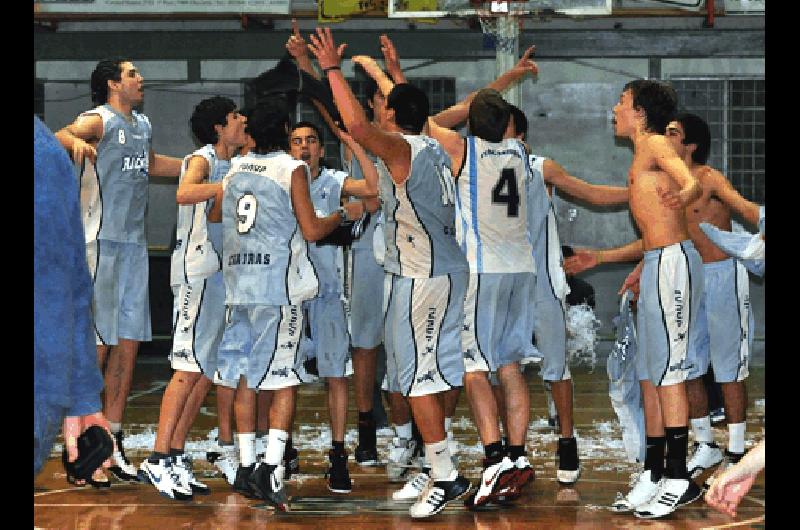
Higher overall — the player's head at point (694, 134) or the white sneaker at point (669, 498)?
the player's head at point (694, 134)

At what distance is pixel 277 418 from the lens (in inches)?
257

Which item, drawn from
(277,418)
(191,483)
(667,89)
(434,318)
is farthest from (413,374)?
(667,89)

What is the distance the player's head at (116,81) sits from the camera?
7.64 meters

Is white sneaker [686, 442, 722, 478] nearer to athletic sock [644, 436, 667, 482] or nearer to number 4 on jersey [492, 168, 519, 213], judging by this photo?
athletic sock [644, 436, 667, 482]

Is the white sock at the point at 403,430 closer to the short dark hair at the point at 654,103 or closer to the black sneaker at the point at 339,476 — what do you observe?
the black sneaker at the point at 339,476

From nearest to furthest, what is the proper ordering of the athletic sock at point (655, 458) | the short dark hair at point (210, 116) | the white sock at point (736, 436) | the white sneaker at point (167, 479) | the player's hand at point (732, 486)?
the player's hand at point (732, 486) < the athletic sock at point (655, 458) < the white sneaker at point (167, 479) < the short dark hair at point (210, 116) < the white sock at point (736, 436)

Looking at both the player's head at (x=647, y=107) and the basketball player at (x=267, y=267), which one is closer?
the basketball player at (x=267, y=267)

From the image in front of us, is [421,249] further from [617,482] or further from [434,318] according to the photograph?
[617,482]

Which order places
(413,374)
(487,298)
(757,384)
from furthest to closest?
(757,384) → (487,298) → (413,374)

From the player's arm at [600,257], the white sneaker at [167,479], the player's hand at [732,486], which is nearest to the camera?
the player's hand at [732,486]

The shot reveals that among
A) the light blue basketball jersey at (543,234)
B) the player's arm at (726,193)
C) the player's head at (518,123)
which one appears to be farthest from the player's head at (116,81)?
the player's arm at (726,193)

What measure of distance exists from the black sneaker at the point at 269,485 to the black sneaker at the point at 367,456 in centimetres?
156

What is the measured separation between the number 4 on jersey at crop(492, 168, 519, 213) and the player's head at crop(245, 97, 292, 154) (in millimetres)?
1147
